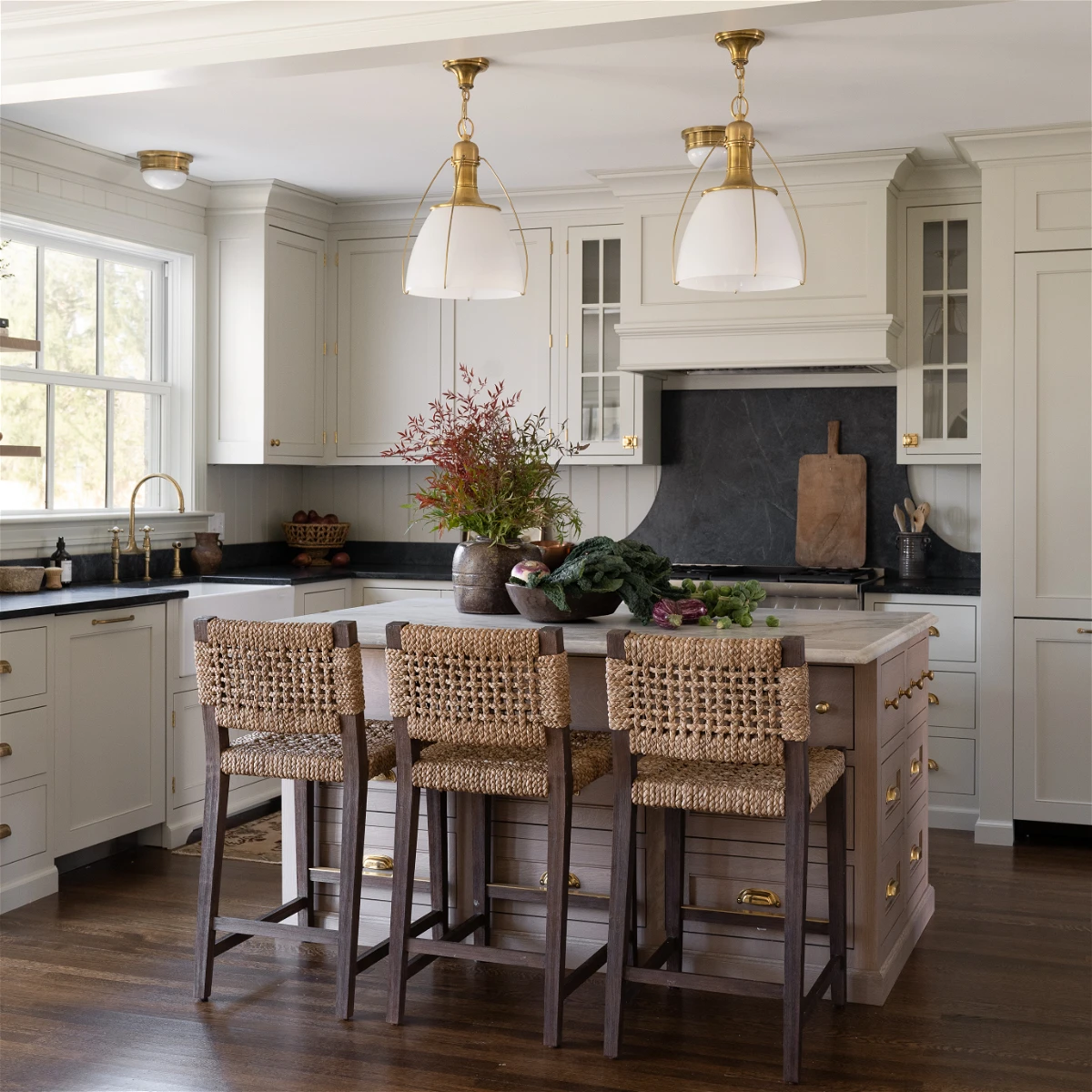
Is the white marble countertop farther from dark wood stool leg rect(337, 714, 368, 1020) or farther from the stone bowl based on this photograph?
the stone bowl

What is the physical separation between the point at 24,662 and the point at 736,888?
223cm

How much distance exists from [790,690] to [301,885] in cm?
164

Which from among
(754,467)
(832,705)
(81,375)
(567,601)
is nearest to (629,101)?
(567,601)

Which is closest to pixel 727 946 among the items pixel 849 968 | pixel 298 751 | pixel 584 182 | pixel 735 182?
pixel 849 968

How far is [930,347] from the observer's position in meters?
5.17

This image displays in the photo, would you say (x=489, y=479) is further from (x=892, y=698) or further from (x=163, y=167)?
(x=163, y=167)

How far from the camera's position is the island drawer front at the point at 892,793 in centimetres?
327

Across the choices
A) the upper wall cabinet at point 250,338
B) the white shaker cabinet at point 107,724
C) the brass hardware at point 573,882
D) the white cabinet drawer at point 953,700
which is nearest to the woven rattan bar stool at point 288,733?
the brass hardware at point 573,882

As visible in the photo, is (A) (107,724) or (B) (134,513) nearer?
(A) (107,724)

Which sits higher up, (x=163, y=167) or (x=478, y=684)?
(x=163, y=167)

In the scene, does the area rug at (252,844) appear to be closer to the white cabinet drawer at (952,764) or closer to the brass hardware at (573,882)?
the brass hardware at (573,882)

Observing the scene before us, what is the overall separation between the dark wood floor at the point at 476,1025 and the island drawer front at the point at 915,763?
0.41 m

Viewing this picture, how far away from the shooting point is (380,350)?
5969mm

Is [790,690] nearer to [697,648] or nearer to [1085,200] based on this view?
[697,648]
